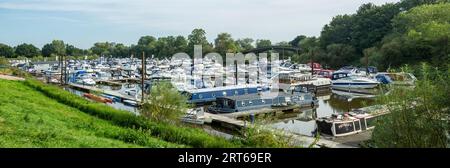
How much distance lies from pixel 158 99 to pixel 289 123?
530 inches

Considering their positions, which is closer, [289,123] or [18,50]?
[289,123]

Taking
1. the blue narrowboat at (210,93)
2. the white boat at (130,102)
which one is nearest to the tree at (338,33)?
the blue narrowboat at (210,93)

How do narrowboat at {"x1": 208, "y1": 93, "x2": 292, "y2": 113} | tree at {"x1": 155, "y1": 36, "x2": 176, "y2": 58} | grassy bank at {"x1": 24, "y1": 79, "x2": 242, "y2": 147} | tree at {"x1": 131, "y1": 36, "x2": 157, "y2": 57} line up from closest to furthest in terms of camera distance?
1. grassy bank at {"x1": 24, "y1": 79, "x2": 242, "y2": 147}
2. narrowboat at {"x1": 208, "y1": 93, "x2": 292, "y2": 113}
3. tree at {"x1": 155, "y1": 36, "x2": 176, "y2": 58}
4. tree at {"x1": 131, "y1": 36, "x2": 157, "y2": 57}

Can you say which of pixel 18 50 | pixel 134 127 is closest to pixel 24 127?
pixel 134 127

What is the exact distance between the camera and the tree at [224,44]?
9650 cm

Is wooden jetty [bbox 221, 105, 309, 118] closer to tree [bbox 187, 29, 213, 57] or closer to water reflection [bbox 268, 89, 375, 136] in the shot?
water reflection [bbox 268, 89, 375, 136]

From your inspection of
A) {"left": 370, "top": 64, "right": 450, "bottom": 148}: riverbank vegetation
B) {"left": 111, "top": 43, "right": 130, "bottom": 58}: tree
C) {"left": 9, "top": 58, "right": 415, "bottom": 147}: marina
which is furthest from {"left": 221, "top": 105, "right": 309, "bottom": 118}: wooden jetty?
{"left": 111, "top": 43, "right": 130, "bottom": 58}: tree

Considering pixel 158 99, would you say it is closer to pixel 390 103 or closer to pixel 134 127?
pixel 134 127

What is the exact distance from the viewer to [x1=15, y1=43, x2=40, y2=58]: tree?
407 ft

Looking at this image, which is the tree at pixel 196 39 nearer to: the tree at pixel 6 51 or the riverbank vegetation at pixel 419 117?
the tree at pixel 6 51

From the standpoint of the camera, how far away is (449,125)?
11727mm

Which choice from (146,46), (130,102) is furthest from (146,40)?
(130,102)

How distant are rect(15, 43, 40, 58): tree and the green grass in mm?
112343

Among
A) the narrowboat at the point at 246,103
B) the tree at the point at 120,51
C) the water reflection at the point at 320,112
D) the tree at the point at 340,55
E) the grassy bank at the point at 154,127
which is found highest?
the tree at the point at 120,51
